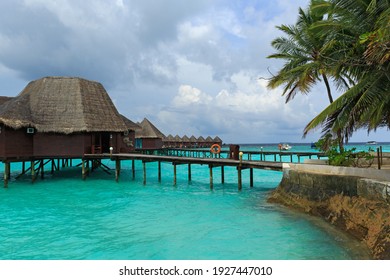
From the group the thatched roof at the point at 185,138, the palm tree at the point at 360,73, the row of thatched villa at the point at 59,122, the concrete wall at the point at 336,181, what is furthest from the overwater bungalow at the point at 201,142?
the palm tree at the point at 360,73

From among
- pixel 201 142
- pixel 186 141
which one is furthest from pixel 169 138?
pixel 201 142

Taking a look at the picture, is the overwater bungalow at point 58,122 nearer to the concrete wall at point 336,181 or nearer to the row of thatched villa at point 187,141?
the concrete wall at point 336,181

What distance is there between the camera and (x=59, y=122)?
2127 cm

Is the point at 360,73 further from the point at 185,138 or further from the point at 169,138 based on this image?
the point at 185,138

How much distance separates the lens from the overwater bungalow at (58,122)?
19.8 meters

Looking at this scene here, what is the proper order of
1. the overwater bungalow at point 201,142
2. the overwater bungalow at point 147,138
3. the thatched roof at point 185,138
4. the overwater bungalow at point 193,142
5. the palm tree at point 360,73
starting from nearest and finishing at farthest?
the palm tree at point 360,73 < the overwater bungalow at point 147,138 < the thatched roof at point 185,138 < the overwater bungalow at point 193,142 < the overwater bungalow at point 201,142

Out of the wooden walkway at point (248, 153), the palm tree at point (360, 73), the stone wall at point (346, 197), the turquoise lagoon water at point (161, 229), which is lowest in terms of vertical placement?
the turquoise lagoon water at point (161, 229)

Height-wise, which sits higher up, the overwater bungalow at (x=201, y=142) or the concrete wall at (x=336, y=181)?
the overwater bungalow at (x=201, y=142)

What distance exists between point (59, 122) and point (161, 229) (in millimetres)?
14615

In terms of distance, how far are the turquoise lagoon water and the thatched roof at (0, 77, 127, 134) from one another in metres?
5.71

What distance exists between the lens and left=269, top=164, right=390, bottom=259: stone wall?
7.35m

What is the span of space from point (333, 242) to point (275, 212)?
138 inches

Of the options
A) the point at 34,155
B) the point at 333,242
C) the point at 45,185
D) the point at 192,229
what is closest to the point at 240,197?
the point at 192,229
